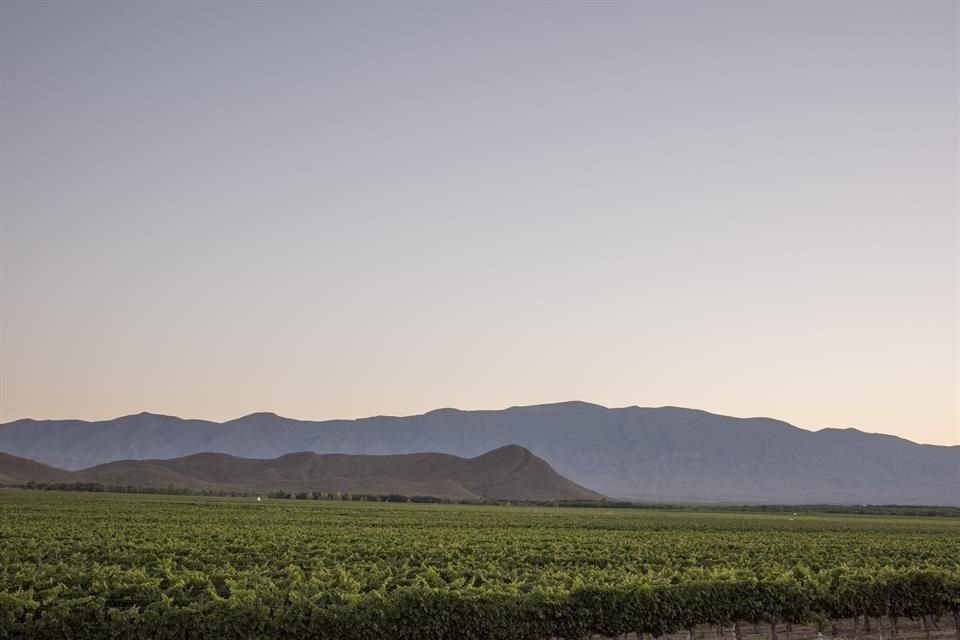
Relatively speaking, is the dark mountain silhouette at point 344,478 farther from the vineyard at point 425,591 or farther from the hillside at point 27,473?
the vineyard at point 425,591

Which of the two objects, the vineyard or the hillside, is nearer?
the vineyard

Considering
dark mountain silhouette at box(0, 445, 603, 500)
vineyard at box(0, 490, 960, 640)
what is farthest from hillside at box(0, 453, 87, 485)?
vineyard at box(0, 490, 960, 640)

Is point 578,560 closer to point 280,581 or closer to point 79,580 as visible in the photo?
point 280,581

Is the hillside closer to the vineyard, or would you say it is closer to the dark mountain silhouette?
the dark mountain silhouette

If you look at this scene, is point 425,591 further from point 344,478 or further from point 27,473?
point 344,478

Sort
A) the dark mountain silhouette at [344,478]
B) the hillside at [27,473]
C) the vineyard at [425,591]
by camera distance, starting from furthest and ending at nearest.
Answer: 1. the dark mountain silhouette at [344,478]
2. the hillside at [27,473]
3. the vineyard at [425,591]

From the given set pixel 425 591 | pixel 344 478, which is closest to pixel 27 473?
pixel 344 478

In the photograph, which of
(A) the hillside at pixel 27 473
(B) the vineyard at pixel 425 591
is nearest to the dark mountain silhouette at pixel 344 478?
(A) the hillside at pixel 27 473

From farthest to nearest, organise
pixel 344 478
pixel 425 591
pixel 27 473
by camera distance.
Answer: pixel 344 478 < pixel 27 473 < pixel 425 591

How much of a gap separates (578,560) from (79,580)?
16.3 meters

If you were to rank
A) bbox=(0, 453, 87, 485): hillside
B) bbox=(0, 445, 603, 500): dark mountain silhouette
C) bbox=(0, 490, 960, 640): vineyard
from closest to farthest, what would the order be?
bbox=(0, 490, 960, 640): vineyard < bbox=(0, 453, 87, 485): hillside < bbox=(0, 445, 603, 500): dark mountain silhouette

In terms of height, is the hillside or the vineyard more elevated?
the hillside

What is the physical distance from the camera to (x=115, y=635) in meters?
17.4

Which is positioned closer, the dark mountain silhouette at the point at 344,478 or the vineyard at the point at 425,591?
the vineyard at the point at 425,591
